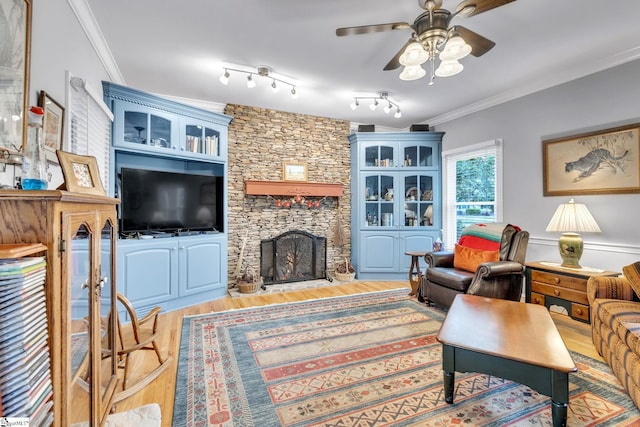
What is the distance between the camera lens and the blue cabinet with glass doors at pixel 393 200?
16.0 feet

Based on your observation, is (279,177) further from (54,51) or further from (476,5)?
(476,5)

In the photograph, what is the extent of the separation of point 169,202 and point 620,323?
4180 millimetres

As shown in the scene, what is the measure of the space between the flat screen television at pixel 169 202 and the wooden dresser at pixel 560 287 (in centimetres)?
374

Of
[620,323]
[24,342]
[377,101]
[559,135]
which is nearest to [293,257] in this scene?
[377,101]

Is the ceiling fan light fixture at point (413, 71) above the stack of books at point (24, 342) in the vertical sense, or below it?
above

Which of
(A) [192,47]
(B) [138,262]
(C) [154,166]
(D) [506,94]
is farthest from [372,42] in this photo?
(B) [138,262]

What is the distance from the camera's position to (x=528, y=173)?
12.2 feet

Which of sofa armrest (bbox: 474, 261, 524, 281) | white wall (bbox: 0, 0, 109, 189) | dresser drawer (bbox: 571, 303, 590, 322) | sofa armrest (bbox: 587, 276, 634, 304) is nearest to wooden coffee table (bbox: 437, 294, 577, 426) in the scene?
sofa armrest (bbox: 587, 276, 634, 304)

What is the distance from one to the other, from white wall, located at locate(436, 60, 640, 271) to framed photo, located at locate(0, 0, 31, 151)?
15.2ft

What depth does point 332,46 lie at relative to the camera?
2.74 meters

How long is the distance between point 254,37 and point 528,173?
358 cm

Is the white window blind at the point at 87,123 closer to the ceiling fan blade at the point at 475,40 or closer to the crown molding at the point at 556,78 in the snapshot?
the ceiling fan blade at the point at 475,40

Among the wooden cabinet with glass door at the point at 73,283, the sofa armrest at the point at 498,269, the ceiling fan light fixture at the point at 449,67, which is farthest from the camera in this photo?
the sofa armrest at the point at 498,269

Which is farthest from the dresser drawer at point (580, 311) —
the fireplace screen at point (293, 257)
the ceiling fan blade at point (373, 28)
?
the fireplace screen at point (293, 257)
